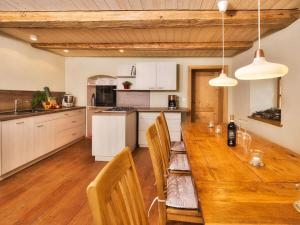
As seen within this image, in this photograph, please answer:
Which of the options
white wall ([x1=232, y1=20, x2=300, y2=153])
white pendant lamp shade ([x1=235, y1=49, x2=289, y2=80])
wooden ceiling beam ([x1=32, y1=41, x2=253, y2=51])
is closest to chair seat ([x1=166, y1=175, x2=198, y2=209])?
white pendant lamp shade ([x1=235, y1=49, x2=289, y2=80])

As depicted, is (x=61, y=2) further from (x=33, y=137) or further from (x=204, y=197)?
(x=204, y=197)

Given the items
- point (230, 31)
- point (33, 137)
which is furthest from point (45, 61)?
point (230, 31)

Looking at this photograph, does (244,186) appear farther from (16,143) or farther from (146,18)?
(16,143)

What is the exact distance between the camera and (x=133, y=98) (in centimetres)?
621

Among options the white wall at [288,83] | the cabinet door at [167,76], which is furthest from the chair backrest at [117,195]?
the cabinet door at [167,76]

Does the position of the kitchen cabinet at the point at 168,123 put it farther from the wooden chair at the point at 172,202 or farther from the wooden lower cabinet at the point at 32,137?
the wooden chair at the point at 172,202

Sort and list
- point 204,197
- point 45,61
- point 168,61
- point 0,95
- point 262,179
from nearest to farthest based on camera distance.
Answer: point 204,197 < point 262,179 < point 0,95 < point 45,61 < point 168,61

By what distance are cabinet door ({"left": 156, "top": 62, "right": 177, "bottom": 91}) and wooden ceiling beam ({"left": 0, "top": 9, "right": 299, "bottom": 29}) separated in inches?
101

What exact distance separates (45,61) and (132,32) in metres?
2.56

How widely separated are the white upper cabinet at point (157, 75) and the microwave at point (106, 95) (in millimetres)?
911

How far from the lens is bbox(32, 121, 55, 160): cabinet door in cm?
399

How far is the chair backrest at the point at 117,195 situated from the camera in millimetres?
612

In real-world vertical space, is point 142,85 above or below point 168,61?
below

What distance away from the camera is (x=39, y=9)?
294cm
